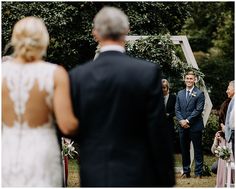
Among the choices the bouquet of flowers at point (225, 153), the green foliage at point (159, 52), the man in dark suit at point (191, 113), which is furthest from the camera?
the green foliage at point (159, 52)

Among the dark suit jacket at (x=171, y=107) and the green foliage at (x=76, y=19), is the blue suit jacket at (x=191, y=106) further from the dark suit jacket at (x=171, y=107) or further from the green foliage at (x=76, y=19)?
the green foliage at (x=76, y=19)

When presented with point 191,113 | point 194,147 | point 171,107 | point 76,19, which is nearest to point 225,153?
point 171,107

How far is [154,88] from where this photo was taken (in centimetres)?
438

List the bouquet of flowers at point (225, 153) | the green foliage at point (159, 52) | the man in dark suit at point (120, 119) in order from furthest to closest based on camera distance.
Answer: the green foliage at point (159, 52) → the bouquet of flowers at point (225, 153) → the man in dark suit at point (120, 119)

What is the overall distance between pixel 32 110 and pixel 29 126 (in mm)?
121

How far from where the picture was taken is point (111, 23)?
4.45 meters

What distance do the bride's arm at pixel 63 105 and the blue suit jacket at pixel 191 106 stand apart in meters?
7.20

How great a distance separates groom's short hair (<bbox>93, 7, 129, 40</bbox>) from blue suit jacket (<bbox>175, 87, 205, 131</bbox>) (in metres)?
7.17

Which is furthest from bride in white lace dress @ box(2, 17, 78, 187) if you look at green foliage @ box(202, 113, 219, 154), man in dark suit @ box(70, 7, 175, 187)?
green foliage @ box(202, 113, 219, 154)

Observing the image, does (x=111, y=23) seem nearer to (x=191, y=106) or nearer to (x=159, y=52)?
(x=191, y=106)

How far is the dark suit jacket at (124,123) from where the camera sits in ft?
14.4

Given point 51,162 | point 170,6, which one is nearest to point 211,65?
point 170,6

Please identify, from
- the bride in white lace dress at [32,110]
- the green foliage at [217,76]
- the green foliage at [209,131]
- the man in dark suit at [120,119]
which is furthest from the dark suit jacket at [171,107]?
the green foliage at [217,76]

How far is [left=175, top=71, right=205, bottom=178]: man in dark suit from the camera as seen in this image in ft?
37.8
